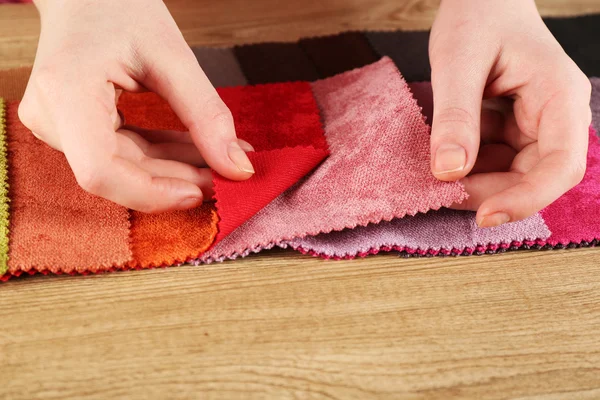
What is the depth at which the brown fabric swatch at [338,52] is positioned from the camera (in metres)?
0.95

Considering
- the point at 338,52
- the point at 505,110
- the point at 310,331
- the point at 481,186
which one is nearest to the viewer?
the point at 310,331

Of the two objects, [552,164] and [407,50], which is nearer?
[552,164]

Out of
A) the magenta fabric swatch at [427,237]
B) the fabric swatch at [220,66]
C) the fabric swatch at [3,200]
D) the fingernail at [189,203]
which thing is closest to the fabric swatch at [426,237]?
the magenta fabric swatch at [427,237]

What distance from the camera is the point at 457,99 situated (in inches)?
24.6

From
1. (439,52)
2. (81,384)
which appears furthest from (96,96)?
(439,52)

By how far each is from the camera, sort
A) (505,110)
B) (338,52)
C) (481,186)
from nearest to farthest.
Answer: (481,186), (505,110), (338,52)

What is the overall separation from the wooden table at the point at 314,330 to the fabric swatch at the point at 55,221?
0.07 feet

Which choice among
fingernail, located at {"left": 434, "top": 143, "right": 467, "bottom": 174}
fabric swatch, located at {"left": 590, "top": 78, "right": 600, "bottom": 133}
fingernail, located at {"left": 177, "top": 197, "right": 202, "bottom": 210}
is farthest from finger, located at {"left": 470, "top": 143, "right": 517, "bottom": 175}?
fingernail, located at {"left": 177, "top": 197, "right": 202, "bottom": 210}

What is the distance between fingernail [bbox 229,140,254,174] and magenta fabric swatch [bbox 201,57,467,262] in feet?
0.18

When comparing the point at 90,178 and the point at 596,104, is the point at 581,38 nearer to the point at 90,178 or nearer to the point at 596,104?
the point at 596,104

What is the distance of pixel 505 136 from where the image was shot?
0.73m

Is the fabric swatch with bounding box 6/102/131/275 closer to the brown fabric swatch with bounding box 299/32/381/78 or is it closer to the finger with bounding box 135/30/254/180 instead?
the finger with bounding box 135/30/254/180

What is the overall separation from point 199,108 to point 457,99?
275mm

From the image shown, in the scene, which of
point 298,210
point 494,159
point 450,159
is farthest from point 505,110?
point 298,210
